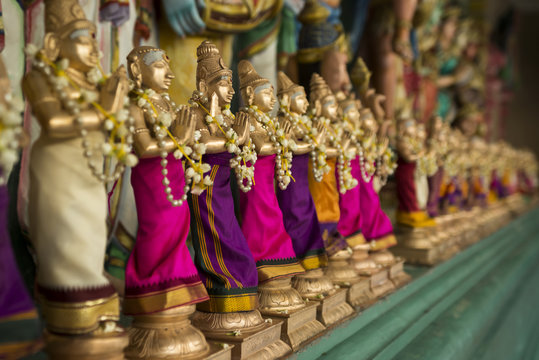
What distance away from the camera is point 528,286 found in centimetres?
299

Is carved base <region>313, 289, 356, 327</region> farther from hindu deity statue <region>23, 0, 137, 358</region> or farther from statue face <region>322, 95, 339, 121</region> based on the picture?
hindu deity statue <region>23, 0, 137, 358</region>

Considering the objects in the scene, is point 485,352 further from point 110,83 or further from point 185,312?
point 110,83

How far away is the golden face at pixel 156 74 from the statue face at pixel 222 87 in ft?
0.41

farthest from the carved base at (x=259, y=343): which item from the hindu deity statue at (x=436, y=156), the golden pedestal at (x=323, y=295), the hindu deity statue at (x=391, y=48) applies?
the hindu deity statue at (x=391, y=48)

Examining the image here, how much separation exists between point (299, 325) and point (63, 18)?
82 centimetres

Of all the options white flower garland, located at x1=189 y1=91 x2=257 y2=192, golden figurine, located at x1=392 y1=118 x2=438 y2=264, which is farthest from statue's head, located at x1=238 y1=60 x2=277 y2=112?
golden figurine, located at x1=392 y1=118 x2=438 y2=264

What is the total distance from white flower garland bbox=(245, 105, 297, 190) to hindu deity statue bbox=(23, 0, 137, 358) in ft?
1.40

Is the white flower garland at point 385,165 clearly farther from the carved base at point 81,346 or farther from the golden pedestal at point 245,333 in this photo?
the carved base at point 81,346

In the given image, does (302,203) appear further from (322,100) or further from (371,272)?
(371,272)

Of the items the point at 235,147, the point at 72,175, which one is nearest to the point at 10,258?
the point at 72,175

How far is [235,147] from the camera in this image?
106 centimetres

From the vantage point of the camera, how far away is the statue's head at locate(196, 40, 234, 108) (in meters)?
1.07

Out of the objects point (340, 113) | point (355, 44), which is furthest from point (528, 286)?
point (340, 113)

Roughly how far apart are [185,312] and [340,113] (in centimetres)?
87
